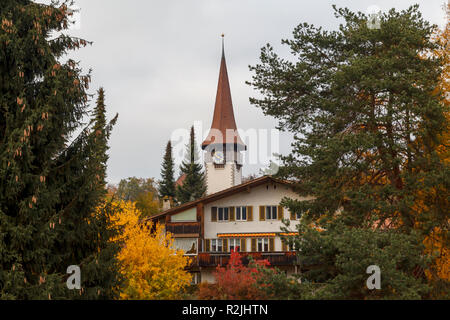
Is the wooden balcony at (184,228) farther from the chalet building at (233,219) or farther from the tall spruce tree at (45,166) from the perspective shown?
the tall spruce tree at (45,166)

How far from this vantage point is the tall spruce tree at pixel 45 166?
14.0 meters

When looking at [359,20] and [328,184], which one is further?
[359,20]

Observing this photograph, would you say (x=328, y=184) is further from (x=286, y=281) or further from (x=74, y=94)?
(x=74, y=94)

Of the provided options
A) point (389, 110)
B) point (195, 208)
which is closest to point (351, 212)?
point (389, 110)

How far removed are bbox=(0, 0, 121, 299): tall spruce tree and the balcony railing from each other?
24924mm

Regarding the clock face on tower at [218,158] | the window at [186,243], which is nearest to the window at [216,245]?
the window at [186,243]

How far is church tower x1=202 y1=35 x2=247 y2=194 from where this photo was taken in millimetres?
78000

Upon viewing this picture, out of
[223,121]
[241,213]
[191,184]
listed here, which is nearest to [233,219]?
[241,213]

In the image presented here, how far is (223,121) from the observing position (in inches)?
3248

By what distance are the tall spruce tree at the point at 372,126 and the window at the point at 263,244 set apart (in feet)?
53.5

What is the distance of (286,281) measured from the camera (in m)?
16.9

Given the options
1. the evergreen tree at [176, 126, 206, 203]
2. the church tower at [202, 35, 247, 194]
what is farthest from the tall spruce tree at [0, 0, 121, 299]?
the church tower at [202, 35, 247, 194]

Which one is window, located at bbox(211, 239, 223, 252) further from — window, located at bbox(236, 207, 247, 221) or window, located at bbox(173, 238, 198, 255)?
window, located at bbox(236, 207, 247, 221)
